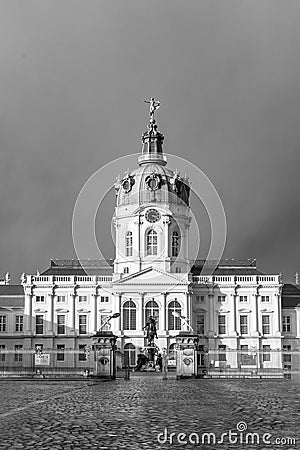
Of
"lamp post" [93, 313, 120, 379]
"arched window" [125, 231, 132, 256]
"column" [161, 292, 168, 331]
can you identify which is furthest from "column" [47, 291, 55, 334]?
"lamp post" [93, 313, 120, 379]

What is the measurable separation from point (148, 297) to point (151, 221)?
862cm

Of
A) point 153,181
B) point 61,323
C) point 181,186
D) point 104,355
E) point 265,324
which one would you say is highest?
point 153,181

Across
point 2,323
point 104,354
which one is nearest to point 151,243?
point 2,323

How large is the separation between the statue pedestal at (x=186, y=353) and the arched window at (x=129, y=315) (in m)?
36.8

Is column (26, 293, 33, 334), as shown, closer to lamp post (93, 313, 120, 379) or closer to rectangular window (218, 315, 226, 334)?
rectangular window (218, 315, 226, 334)

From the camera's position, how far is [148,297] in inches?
3374

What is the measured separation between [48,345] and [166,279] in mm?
14366

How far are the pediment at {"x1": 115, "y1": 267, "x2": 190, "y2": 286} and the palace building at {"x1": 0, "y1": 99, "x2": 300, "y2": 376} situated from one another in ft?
0.34

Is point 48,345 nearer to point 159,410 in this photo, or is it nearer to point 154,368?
point 154,368

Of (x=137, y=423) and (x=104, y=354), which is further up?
(x=104, y=354)

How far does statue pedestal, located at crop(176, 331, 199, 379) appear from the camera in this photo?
47.8 metres

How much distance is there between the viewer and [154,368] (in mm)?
65625

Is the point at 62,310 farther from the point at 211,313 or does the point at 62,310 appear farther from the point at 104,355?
the point at 104,355

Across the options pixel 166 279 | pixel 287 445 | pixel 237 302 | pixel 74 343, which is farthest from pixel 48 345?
pixel 287 445
